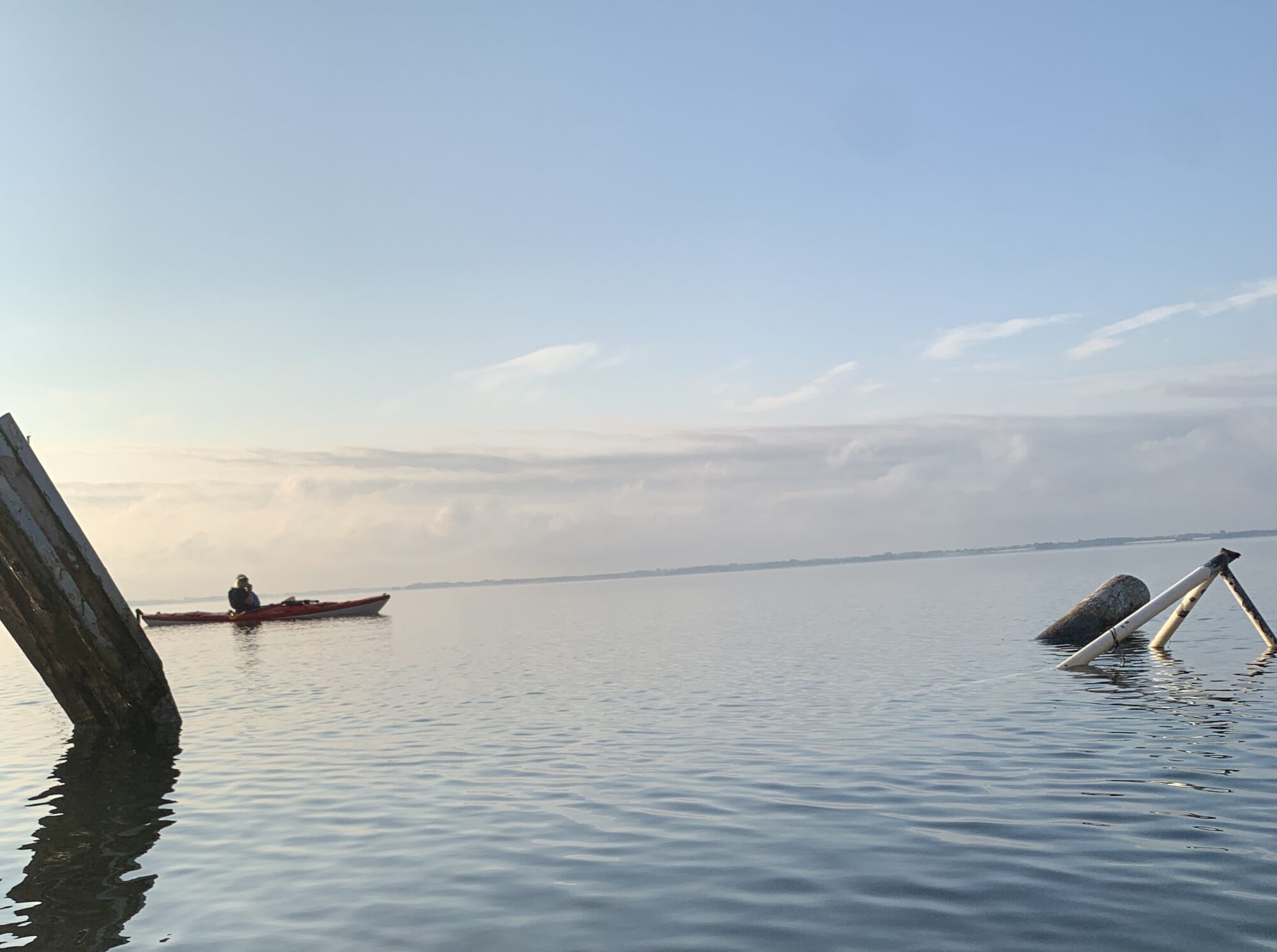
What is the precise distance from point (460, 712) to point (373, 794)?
27.2 feet

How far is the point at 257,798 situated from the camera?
13227 mm

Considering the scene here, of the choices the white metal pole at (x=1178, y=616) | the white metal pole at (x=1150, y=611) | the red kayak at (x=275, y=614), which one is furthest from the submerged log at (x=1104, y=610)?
the red kayak at (x=275, y=614)

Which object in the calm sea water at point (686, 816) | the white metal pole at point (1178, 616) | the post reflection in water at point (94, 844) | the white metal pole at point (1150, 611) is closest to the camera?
the calm sea water at point (686, 816)

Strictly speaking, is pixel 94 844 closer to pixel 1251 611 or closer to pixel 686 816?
pixel 686 816

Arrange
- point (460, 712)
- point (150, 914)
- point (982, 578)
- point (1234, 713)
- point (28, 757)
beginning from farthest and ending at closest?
point (982, 578) < point (460, 712) < point (28, 757) < point (1234, 713) < point (150, 914)

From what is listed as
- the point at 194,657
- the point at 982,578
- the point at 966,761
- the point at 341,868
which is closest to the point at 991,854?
the point at 966,761

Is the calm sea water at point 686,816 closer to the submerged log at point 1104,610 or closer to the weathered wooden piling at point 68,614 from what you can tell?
the weathered wooden piling at point 68,614

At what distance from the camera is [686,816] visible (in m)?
11.0

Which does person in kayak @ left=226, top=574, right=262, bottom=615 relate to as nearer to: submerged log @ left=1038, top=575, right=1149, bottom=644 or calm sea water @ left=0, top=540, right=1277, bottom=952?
calm sea water @ left=0, top=540, right=1277, bottom=952

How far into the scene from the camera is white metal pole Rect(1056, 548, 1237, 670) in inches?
862

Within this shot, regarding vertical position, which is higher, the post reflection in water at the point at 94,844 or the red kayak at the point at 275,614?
the red kayak at the point at 275,614

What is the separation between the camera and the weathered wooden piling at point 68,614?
14.5m

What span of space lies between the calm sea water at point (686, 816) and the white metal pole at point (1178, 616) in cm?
104

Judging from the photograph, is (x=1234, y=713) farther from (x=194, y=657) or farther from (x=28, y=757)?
(x=194, y=657)
